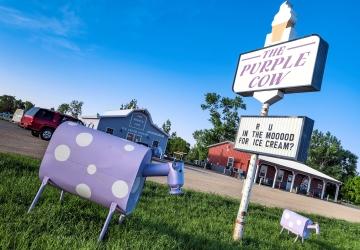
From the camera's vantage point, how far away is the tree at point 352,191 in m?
70.1

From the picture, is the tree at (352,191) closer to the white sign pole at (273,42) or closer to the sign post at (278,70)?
the sign post at (278,70)

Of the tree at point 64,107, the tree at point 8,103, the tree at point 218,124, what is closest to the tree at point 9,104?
the tree at point 8,103

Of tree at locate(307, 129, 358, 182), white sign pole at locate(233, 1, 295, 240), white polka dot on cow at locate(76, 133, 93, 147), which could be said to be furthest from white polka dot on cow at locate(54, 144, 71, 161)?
tree at locate(307, 129, 358, 182)

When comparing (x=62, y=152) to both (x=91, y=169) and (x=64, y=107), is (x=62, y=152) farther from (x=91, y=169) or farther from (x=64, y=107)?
(x=64, y=107)

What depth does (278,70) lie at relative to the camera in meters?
7.61

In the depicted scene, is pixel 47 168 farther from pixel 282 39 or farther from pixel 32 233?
pixel 282 39

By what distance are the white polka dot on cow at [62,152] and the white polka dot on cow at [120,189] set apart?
0.75m

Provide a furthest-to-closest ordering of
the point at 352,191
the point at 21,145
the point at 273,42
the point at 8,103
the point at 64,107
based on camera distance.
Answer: the point at 8,103 < the point at 64,107 < the point at 352,191 < the point at 21,145 < the point at 273,42

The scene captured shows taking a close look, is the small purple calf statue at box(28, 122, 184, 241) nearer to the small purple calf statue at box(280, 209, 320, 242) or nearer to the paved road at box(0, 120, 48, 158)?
the small purple calf statue at box(280, 209, 320, 242)

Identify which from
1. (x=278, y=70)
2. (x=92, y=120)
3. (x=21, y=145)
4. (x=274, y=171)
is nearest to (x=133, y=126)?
(x=92, y=120)

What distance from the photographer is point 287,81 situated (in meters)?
7.30

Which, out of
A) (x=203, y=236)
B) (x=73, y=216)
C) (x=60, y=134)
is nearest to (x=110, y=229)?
(x=73, y=216)

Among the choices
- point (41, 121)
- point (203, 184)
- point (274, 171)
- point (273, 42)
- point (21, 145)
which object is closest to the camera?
point (273, 42)

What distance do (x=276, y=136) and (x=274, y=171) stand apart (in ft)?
137
